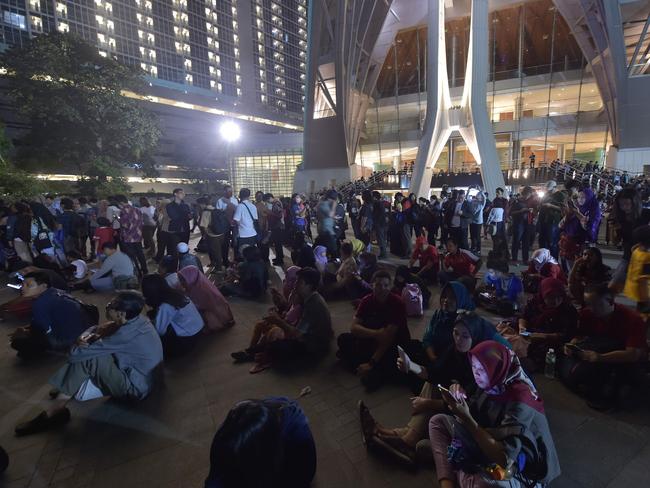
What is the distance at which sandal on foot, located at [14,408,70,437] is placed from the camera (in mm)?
2697

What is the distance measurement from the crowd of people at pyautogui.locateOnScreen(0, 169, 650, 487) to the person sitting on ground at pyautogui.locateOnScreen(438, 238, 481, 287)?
0.02 m

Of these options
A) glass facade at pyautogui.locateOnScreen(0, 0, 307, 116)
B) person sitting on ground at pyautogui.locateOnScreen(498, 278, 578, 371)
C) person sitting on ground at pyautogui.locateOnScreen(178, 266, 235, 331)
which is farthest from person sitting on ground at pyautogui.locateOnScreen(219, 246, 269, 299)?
glass facade at pyautogui.locateOnScreen(0, 0, 307, 116)

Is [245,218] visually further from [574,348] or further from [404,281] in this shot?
[574,348]

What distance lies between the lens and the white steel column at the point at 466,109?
1859 centimetres

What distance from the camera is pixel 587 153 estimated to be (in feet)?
99.5

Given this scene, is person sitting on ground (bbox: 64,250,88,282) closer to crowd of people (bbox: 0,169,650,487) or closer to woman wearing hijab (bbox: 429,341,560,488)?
crowd of people (bbox: 0,169,650,487)

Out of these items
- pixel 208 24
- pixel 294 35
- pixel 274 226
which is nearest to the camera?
pixel 274 226

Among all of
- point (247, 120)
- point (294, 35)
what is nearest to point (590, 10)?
point (247, 120)

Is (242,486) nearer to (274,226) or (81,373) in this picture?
(81,373)

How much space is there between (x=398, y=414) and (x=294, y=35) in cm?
8389

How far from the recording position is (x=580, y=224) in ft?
16.8

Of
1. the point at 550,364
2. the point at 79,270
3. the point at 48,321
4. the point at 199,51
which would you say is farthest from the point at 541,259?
the point at 199,51

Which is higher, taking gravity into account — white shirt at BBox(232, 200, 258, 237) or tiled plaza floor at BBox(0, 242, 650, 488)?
white shirt at BBox(232, 200, 258, 237)

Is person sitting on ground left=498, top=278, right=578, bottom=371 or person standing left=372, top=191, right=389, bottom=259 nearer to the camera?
person sitting on ground left=498, top=278, right=578, bottom=371
